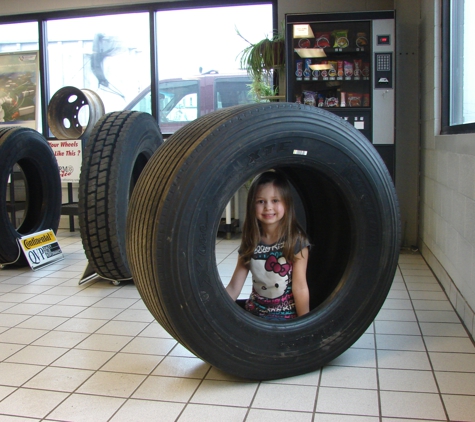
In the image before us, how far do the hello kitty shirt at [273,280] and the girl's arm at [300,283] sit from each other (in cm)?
3

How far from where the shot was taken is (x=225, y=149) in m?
2.01

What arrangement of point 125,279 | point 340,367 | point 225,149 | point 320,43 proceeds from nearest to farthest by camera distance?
point 225,149 < point 340,367 < point 125,279 < point 320,43

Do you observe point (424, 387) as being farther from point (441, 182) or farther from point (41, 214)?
point (41, 214)

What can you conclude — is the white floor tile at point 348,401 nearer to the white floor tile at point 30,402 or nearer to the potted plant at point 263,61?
the white floor tile at point 30,402

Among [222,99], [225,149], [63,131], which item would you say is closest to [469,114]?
[225,149]

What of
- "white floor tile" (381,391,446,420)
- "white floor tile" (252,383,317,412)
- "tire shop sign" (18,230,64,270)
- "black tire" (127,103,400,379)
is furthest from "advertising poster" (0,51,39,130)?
"white floor tile" (381,391,446,420)

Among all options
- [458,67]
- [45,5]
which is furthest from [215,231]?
[45,5]

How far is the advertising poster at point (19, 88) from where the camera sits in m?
6.86

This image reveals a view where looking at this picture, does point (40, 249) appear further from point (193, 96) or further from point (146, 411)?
point (146, 411)

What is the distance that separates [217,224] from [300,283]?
1.85 feet

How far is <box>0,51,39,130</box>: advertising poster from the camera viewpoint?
6855 mm

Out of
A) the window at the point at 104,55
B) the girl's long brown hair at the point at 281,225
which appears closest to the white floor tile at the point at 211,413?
the girl's long brown hair at the point at 281,225

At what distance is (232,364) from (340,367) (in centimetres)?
51

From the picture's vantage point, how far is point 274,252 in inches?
95.6
